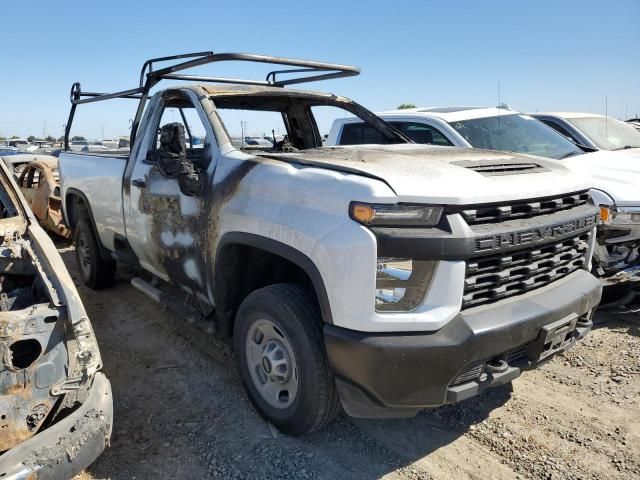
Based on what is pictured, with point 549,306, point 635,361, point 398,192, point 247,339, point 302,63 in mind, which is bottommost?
point 635,361

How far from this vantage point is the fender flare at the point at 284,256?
2461 mm

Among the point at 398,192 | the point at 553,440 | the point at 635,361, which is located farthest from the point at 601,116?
the point at 398,192

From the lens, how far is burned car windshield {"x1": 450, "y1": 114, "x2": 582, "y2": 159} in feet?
19.8

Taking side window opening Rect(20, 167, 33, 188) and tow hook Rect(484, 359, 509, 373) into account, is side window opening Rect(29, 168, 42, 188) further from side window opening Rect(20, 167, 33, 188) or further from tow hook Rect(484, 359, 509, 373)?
tow hook Rect(484, 359, 509, 373)

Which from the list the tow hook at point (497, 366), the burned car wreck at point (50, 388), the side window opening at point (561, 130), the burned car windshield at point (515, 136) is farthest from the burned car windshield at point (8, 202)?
the side window opening at point (561, 130)

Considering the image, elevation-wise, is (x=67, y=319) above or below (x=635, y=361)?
above

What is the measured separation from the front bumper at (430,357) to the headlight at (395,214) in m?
0.48

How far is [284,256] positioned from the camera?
8.81 feet

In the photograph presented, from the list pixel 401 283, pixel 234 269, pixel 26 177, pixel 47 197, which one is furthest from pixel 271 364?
pixel 26 177

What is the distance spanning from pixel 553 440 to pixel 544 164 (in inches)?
66.7

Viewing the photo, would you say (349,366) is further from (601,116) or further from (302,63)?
(601,116)

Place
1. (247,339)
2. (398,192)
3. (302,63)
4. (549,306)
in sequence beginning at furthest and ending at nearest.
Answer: (302,63) → (247,339) → (549,306) → (398,192)

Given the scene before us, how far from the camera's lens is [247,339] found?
311 centimetres

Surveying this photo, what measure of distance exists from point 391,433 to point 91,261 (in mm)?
4060
